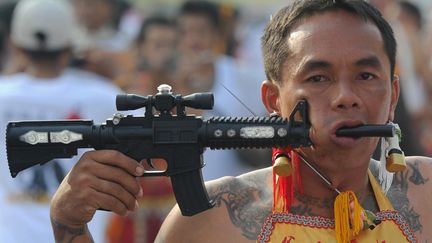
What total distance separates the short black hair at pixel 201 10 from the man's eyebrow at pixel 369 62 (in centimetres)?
690

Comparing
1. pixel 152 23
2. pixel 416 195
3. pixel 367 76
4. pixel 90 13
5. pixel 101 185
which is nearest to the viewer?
pixel 101 185

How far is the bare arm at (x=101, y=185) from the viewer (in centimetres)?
375

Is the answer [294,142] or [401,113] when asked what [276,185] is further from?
[401,113]

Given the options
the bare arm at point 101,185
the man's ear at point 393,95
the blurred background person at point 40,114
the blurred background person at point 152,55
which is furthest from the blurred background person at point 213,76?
the bare arm at point 101,185

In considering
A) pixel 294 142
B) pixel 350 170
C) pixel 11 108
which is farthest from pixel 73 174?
pixel 11 108

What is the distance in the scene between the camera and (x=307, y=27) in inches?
164

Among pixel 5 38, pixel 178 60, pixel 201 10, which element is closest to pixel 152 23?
pixel 178 60

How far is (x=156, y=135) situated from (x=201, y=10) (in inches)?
285

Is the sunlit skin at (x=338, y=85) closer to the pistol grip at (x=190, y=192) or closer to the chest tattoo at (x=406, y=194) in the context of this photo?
the chest tattoo at (x=406, y=194)

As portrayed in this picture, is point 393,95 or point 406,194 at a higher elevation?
point 393,95

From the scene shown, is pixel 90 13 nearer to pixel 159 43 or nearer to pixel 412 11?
pixel 159 43

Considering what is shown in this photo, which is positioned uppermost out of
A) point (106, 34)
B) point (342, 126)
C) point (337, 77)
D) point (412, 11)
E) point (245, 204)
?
point (412, 11)

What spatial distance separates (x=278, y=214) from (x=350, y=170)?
31cm

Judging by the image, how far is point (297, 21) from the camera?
4.21m
